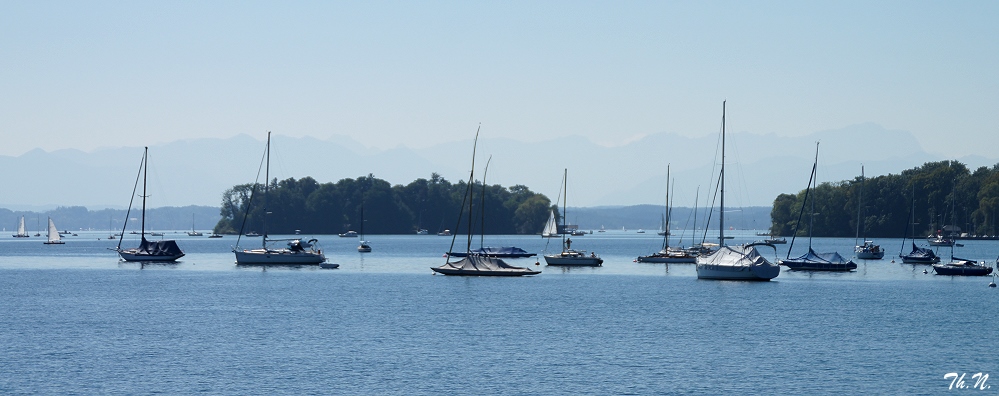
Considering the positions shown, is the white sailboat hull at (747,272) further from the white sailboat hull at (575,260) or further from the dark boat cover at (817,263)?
the white sailboat hull at (575,260)

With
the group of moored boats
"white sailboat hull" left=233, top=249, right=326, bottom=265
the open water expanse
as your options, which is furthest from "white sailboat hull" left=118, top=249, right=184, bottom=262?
the open water expanse

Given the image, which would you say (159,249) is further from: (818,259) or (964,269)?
(964,269)

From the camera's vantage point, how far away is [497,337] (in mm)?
57438

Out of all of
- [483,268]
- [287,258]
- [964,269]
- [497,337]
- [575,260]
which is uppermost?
[964,269]

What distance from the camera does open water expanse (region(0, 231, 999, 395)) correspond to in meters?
43.8

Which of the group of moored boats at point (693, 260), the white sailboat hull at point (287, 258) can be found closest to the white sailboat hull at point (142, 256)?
the group of moored boats at point (693, 260)

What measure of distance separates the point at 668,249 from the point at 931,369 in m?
94.8

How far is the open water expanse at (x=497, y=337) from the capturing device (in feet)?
144

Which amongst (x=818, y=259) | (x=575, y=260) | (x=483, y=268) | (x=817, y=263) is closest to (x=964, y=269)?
(x=817, y=263)

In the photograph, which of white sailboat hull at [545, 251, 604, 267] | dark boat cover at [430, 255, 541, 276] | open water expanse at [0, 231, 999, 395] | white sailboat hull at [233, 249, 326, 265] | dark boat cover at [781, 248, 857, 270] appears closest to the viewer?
open water expanse at [0, 231, 999, 395]

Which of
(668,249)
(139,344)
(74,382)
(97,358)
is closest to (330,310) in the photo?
(139,344)

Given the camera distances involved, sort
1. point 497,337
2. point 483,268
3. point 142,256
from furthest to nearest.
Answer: point 142,256
point 483,268
point 497,337

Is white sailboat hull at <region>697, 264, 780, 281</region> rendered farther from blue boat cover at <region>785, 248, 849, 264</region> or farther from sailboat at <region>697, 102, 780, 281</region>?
blue boat cover at <region>785, 248, 849, 264</region>

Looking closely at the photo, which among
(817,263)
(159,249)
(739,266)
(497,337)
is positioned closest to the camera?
(497,337)
